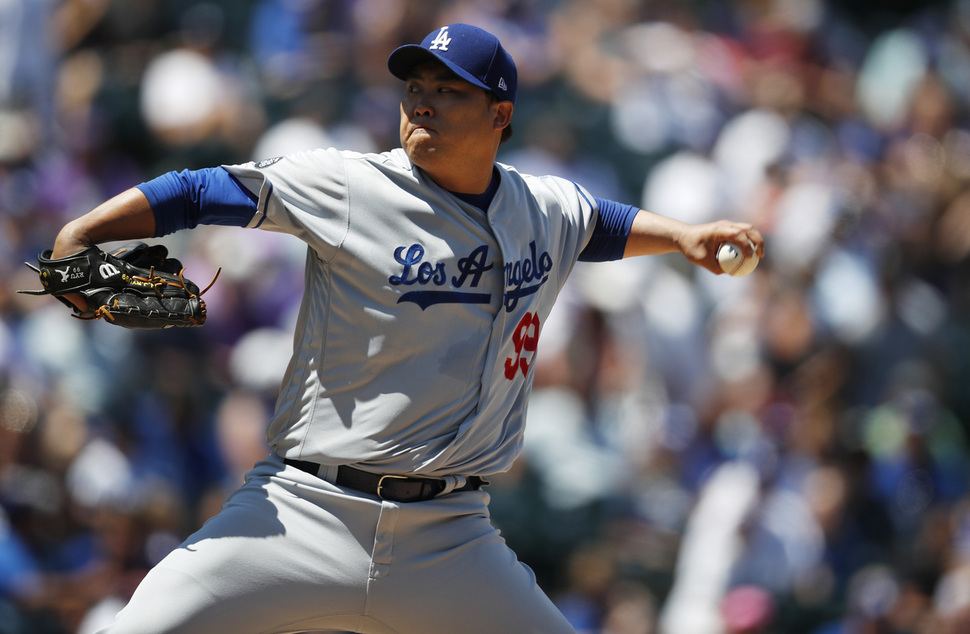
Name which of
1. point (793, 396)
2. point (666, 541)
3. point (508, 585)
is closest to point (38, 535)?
point (666, 541)

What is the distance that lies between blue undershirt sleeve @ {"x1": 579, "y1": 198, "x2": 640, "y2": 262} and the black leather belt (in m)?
0.83

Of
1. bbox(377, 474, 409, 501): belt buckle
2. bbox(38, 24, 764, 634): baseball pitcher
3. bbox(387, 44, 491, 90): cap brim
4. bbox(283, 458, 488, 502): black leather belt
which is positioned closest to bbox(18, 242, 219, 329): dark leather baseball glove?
bbox(38, 24, 764, 634): baseball pitcher

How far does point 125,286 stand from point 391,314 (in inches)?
23.9

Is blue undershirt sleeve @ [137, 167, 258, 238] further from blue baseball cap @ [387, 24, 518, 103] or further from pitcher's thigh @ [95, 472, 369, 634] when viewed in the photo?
pitcher's thigh @ [95, 472, 369, 634]

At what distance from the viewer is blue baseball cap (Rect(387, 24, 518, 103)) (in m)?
2.66

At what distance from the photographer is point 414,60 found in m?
2.71

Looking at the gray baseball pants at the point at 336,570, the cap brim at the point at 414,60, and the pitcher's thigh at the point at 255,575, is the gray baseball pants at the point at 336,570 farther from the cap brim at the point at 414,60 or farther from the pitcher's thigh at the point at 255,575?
the cap brim at the point at 414,60

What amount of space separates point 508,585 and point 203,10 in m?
5.87

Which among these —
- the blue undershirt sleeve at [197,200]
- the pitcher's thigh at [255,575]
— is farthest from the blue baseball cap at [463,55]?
the pitcher's thigh at [255,575]

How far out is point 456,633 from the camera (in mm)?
2688

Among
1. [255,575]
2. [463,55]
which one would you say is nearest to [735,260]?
[463,55]

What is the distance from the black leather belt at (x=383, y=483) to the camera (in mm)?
2670

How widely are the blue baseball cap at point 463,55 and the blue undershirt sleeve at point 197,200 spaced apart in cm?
51

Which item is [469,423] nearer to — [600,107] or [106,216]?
[106,216]
